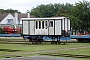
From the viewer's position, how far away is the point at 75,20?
5250 cm

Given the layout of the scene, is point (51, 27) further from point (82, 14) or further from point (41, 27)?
point (82, 14)

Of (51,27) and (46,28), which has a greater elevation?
(51,27)

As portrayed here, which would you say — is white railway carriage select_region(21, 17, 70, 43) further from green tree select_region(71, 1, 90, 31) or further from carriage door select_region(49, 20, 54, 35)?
green tree select_region(71, 1, 90, 31)

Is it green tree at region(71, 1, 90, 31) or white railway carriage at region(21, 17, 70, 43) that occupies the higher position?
green tree at region(71, 1, 90, 31)

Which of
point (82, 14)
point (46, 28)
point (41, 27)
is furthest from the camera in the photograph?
point (82, 14)

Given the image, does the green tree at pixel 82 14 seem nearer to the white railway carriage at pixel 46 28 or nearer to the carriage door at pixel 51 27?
the white railway carriage at pixel 46 28

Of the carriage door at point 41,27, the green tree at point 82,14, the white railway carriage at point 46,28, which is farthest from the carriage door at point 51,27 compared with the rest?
the green tree at point 82,14

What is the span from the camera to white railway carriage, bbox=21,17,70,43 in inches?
1519

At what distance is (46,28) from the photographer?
39.2 meters

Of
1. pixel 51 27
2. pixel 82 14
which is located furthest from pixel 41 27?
pixel 82 14

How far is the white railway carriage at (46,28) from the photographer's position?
1519 inches

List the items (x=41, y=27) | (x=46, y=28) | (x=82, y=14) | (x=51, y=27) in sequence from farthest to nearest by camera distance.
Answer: (x=82, y=14) → (x=41, y=27) → (x=46, y=28) → (x=51, y=27)

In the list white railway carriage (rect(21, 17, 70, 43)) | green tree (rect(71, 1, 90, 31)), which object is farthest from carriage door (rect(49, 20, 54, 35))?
green tree (rect(71, 1, 90, 31))

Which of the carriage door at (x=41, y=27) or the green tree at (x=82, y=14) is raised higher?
the green tree at (x=82, y=14)
